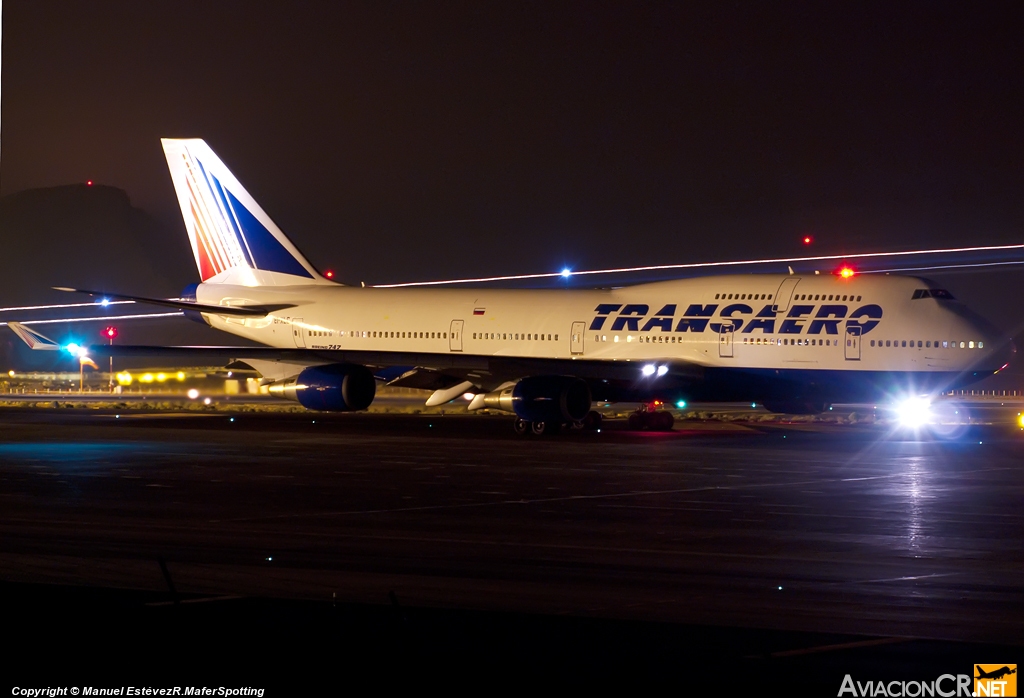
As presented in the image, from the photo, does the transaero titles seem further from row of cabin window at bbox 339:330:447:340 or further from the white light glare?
row of cabin window at bbox 339:330:447:340

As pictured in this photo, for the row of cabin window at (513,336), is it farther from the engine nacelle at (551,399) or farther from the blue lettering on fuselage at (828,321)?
the blue lettering on fuselage at (828,321)

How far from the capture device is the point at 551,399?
35.0m

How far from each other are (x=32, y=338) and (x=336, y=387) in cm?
1296

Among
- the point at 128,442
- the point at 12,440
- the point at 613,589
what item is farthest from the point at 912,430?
the point at 613,589

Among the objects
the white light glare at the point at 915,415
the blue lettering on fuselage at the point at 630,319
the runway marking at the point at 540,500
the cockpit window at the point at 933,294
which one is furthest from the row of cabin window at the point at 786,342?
the runway marking at the point at 540,500

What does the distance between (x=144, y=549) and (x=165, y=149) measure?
122 feet

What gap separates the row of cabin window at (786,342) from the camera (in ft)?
117

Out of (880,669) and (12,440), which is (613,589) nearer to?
(880,669)

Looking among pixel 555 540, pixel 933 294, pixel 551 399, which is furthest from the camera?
pixel 933 294

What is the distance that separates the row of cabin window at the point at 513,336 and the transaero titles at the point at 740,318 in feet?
5.57

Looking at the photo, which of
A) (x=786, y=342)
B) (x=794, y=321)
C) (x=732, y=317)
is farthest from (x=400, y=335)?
(x=794, y=321)

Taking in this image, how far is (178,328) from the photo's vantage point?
116m

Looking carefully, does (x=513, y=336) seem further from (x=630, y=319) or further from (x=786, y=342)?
(x=786, y=342)

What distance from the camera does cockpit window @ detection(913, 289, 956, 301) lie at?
35.4 meters
